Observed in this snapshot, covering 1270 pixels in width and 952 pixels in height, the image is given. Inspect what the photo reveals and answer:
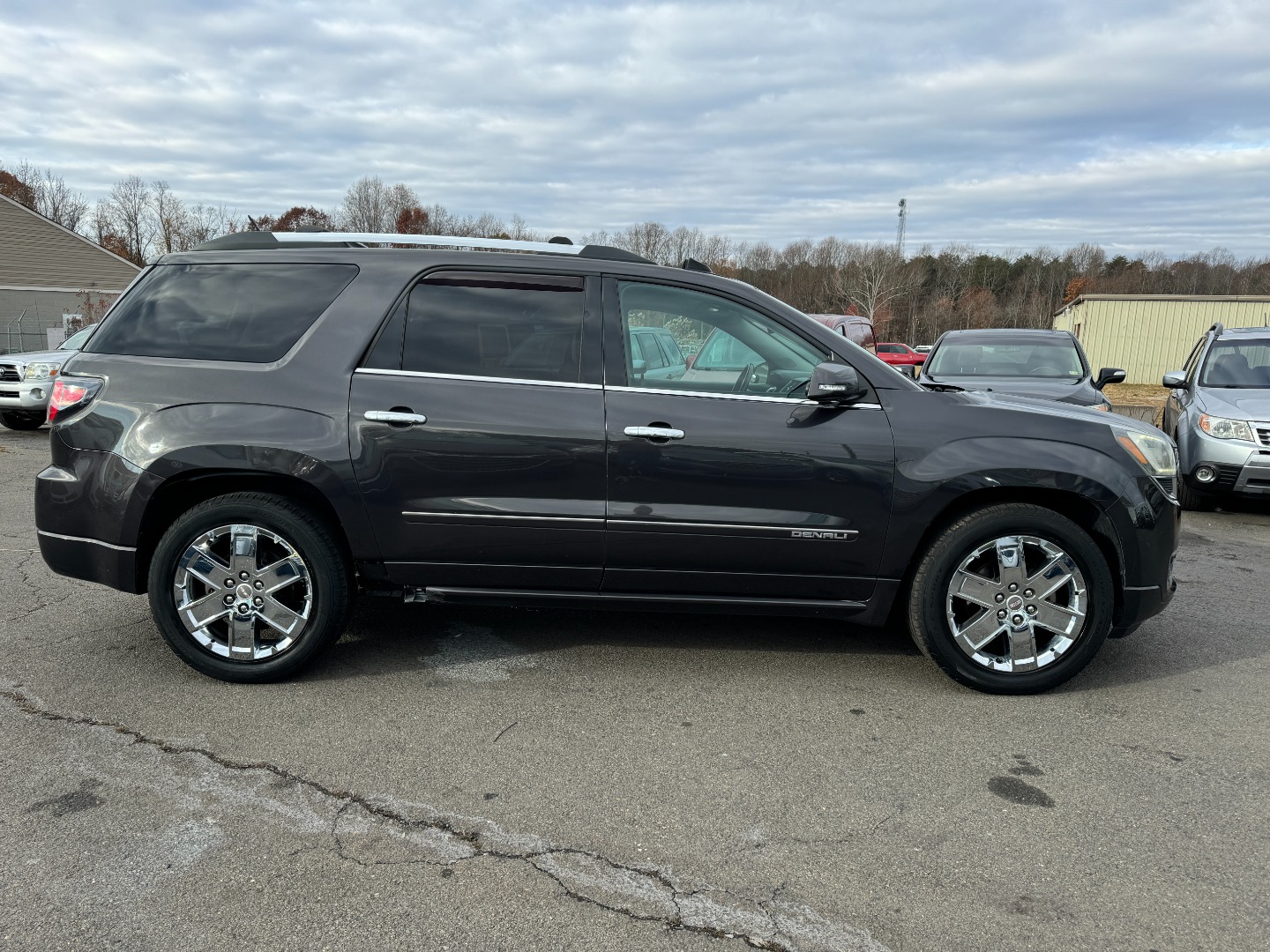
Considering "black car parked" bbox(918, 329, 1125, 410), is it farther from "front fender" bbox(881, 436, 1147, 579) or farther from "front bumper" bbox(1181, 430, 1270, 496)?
"front fender" bbox(881, 436, 1147, 579)

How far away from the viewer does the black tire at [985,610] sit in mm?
3900

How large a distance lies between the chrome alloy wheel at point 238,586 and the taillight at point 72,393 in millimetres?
800

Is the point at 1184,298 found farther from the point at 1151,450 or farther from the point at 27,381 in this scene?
the point at 27,381

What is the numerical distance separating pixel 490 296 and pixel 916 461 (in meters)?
1.97

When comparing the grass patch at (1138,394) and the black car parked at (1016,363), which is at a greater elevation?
the black car parked at (1016,363)

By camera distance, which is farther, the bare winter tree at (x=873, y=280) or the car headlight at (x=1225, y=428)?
the bare winter tree at (x=873, y=280)

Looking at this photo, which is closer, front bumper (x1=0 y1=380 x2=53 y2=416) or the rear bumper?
the rear bumper

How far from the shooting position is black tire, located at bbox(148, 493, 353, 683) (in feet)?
12.8

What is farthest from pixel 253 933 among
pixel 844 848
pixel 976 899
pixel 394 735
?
pixel 976 899

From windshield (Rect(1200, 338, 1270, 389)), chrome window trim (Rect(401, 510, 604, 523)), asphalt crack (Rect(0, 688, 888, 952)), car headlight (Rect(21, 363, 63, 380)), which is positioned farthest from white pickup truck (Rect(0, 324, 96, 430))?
windshield (Rect(1200, 338, 1270, 389))

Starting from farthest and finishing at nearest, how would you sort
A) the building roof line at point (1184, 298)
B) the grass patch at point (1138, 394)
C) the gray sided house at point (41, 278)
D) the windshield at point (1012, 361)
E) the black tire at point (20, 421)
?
the gray sided house at point (41, 278)
the building roof line at point (1184, 298)
the grass patch at point (1138, 394)
the black tire at point (20, 421)
the windshield at point (1012, 361)

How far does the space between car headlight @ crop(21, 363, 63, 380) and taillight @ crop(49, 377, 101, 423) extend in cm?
1095

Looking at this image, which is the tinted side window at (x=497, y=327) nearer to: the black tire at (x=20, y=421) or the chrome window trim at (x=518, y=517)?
the chrome window trim at (x=518, y=517)

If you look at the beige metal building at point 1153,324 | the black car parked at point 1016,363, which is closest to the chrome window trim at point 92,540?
the black car parked at point 1016,363
